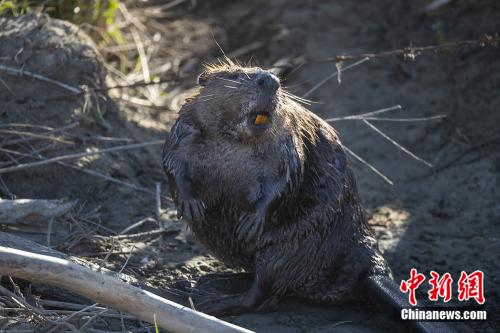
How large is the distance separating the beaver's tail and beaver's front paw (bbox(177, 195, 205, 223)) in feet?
2.58

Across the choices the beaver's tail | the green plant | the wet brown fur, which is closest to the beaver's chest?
the wet brown fur

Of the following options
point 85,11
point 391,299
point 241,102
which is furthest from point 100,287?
point 85,11

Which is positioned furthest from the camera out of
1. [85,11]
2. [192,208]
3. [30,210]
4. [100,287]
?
[85,11]

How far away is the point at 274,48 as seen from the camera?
6176 millimetres

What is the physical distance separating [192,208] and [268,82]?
2.03ft

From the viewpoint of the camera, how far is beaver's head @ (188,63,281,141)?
3.28m

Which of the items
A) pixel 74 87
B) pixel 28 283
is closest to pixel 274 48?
pixel 74 87

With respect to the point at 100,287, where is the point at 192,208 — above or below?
above

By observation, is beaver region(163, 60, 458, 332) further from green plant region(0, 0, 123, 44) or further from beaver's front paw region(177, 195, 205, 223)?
green plant region(0, 0, 123, 44)

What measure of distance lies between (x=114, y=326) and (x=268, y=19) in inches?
156

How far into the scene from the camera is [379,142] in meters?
5.33

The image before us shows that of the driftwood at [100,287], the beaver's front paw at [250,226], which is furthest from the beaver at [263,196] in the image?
the driftwood at [100,287]

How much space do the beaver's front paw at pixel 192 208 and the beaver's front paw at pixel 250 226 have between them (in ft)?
0.56

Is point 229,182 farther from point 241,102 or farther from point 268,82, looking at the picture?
point 268,82
